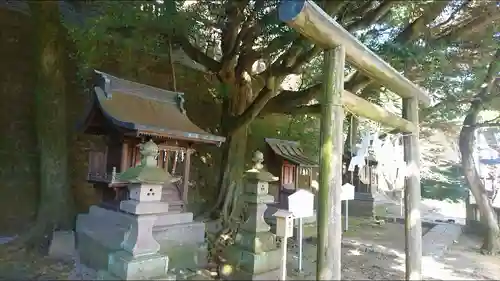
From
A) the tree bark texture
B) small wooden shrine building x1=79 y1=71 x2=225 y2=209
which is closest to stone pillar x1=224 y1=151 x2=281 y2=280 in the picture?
small wooden shrine building x1=79 y1=71 x2=225 y2=209

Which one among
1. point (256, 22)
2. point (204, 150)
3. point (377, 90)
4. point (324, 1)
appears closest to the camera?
→ point (324, 1)

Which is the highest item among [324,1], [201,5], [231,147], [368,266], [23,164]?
[201,5]

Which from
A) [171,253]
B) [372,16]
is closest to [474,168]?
[372,16]

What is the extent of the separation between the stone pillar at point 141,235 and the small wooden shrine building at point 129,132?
1.54m

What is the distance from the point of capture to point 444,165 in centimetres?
1673

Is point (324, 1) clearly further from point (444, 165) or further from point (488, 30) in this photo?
point (444, 165)

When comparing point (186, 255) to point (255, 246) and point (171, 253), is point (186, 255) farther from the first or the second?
point (255, 246)

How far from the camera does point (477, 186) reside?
29.7 ft

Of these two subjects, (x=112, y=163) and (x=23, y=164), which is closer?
(x=112, y=163)

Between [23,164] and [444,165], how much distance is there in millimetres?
17817

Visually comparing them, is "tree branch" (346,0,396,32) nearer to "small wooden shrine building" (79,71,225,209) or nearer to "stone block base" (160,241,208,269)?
"small wooden shrine building" (79,71,225,209)

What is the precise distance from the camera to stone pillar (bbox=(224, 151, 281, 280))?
5.04 metres

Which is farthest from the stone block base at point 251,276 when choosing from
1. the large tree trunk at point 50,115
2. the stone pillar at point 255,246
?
the large tree trunk at point 50,115

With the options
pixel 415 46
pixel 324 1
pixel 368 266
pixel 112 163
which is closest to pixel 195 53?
pixel 112 163
